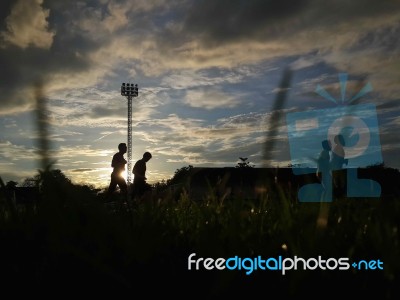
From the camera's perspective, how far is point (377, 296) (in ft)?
4.71

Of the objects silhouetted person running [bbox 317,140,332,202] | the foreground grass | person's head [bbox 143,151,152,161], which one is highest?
person's head [bbox 143,151,152,161]

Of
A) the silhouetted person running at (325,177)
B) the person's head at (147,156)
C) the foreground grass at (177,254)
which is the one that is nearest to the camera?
the foreground grass at (177,254)

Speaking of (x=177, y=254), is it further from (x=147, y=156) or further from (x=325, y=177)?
(x=147, y=156)

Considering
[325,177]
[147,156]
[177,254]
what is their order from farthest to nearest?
[147,156]
[325,177]
[177,254]

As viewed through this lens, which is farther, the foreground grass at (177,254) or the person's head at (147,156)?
the person's head at (147,156)

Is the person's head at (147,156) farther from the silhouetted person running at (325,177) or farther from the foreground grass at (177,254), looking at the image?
the foreground grass at (177,254)

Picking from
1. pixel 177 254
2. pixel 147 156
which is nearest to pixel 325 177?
pixel 177 254

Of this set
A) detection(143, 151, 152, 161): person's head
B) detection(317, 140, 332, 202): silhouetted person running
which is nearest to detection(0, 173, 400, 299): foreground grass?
detection(317, 140, 332, 202): silhouetted person running

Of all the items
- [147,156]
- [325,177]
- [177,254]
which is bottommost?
[177,254]

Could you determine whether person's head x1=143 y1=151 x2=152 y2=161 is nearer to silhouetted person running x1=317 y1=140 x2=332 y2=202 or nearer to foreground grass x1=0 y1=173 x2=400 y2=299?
silhouetted person running x1=317 y1=140 x2=332 y2=202

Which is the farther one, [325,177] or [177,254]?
[325,177]

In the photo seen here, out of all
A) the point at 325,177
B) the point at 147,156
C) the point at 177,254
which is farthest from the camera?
the point at 147,156

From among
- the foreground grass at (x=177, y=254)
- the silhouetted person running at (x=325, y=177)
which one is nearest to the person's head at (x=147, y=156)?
the silhouetted person running at (x=325, y=177)

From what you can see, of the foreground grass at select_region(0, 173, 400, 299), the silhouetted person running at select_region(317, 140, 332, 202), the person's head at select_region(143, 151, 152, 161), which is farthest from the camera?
the person's head at select_region(143, 151, 152, 161)
